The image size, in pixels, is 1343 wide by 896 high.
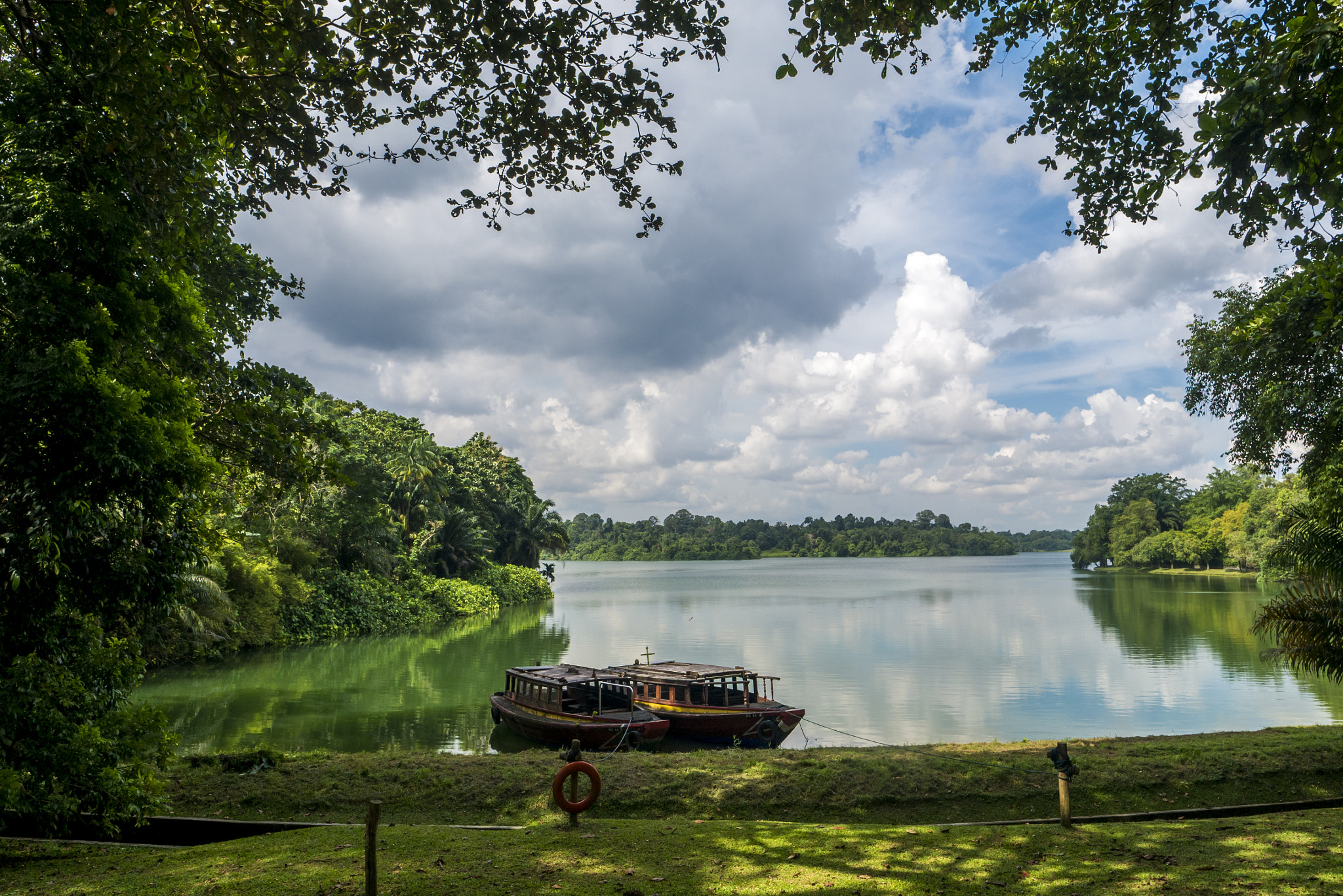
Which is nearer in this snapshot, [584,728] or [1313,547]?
[1313,547]

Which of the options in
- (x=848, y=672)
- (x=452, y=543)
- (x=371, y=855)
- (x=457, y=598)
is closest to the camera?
(x=371, y=855)

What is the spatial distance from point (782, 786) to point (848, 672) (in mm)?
17206

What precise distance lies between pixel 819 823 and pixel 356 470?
32371 mm

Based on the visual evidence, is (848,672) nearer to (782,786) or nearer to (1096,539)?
(782,786)

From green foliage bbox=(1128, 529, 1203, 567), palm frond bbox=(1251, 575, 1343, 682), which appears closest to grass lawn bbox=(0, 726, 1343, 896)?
palm frond bbox=(1251, 575, 1343, 682)

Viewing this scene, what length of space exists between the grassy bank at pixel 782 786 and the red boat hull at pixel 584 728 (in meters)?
4.49

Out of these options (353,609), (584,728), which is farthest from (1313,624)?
(353,609)

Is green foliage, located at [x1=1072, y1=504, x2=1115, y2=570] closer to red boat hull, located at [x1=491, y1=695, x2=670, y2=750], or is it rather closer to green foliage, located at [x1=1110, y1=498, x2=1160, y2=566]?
green foliage, located at [x1=1110, y1=498, x2=1160, y2=566]

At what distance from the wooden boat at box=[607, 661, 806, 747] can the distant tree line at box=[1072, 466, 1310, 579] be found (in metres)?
56.7

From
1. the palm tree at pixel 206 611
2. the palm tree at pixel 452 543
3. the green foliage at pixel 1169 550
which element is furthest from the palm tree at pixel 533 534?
the green foliage at pixel 1169 550

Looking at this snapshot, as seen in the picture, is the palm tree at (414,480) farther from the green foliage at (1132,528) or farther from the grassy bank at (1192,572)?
the green foliage at (1132,528)

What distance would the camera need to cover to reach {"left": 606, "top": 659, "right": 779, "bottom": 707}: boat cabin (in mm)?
16172

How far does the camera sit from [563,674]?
17109 mm

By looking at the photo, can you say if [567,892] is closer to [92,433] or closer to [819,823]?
[819,823]
